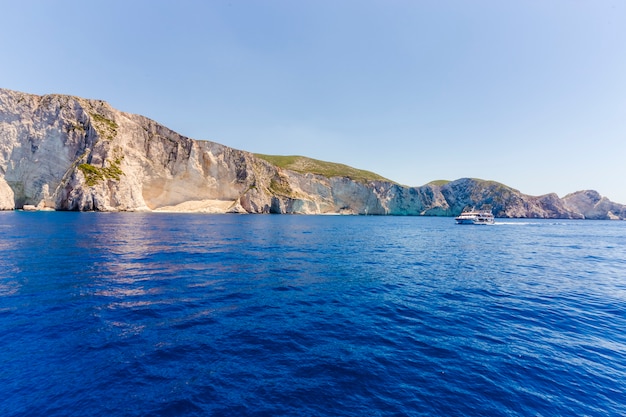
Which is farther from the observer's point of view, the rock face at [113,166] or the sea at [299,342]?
the rock face at [113,166]

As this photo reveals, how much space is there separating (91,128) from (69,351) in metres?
129

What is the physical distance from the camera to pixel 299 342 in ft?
38.7

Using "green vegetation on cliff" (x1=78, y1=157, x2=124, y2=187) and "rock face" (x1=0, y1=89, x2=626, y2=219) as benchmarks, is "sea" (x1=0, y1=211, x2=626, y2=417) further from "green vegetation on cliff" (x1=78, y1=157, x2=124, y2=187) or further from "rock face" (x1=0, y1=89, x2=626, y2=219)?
"rock face" (x1=0, y1=89, x2=626, y2=219)

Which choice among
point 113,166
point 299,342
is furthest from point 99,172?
point 299,342

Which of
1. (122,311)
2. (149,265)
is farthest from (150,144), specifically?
(122,311)

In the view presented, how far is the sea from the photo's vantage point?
814 cm

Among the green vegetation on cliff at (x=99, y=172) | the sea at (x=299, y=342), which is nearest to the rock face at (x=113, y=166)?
the green vegetation on cliff at (x=99, y=172)

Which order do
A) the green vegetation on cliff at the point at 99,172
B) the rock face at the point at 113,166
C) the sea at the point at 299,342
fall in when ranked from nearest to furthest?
the sea at the point at 299,342 → the green vegetation on cliff at the point at 99,172 → the rock face at the point at 113,166

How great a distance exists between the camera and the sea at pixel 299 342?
320 inches

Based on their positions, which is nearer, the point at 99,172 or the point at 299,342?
the point at 299,342

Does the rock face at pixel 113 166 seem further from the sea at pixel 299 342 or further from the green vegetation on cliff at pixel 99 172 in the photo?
the sea at pixel 299 342

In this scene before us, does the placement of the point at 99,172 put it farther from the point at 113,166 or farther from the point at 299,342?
the point at 299,342

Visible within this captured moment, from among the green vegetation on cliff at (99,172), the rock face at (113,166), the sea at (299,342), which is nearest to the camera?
the sea at (299,342)

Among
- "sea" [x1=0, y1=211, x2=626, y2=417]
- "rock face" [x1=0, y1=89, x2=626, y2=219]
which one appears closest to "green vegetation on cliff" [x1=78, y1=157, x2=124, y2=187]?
"rock face" [x1=0, y1=89, x2=626, y2=219]
